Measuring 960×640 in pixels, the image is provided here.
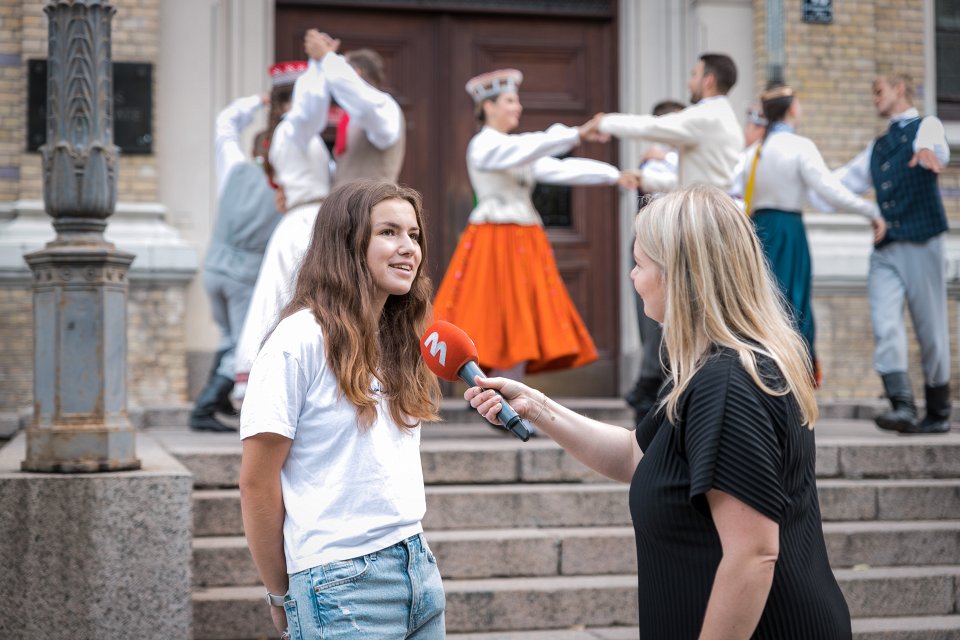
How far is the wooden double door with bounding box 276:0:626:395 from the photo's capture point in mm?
9852

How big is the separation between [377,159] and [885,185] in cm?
327

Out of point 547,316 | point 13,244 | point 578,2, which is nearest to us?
point 547,316

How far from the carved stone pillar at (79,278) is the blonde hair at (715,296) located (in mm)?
3046

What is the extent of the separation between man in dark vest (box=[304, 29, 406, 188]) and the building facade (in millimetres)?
2855

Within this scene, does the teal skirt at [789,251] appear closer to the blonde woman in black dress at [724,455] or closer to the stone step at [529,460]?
the stone step at [529,460]

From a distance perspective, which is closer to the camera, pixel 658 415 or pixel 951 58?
pixel 658 415

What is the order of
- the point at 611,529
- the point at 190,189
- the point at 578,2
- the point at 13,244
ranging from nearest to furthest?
the point at 611,529, the point at 13,244, the point at 190,189, the point at 578,2

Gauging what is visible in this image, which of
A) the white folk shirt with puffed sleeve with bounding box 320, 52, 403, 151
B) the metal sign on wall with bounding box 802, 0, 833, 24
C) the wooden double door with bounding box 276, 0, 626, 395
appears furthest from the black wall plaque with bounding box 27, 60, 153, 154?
the metal sign on wall with bounding box 802, 0, 833, 24

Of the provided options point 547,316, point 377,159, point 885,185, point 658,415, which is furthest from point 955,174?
point 658,415

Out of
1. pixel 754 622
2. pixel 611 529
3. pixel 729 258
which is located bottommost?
pixel 611 529

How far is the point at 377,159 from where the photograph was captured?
6.43 metres

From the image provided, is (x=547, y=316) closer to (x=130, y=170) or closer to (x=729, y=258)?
(x=130, y=170)

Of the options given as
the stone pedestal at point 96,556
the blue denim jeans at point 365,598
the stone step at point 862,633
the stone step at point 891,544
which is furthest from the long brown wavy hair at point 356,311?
the stone step at point 891,544

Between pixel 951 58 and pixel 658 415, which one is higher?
pixel 951 58
